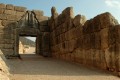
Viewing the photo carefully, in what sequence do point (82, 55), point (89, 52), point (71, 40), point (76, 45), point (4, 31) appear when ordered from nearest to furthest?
point (89, 52) → point (82, 55) → point (76, 45) → point (71, 40) → point (4, 31)

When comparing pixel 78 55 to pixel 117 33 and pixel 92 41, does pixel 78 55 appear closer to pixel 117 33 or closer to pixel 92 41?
pixel 92 41

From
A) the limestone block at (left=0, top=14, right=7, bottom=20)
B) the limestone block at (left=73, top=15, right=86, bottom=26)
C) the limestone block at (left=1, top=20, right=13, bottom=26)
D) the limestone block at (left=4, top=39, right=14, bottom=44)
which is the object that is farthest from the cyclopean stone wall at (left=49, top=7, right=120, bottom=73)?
the limestone block at (left=0, top=14, right=7, bottom=20)

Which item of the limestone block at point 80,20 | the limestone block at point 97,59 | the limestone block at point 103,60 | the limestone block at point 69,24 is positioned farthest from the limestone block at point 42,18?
the limestone block at point 103,60

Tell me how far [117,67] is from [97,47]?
1428 mm

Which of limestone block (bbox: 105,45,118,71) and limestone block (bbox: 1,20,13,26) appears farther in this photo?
limestone block (bbox: 1,20,13,26)

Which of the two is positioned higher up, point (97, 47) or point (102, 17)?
point (102, 17)

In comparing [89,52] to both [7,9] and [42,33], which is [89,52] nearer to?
[42,33]

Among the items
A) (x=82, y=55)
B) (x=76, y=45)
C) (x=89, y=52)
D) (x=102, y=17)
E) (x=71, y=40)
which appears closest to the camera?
(x=102, y=17)

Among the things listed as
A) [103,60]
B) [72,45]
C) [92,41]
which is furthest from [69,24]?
[103,60]

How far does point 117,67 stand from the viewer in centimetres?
698

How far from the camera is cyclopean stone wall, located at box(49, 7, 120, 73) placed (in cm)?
735

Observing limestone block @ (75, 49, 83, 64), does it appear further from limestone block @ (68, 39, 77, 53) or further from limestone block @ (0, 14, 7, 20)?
limestone block @ (0, 14, 7, 20)

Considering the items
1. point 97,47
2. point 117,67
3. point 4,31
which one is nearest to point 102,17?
point 97,47

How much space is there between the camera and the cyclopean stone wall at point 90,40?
7.35 metres
